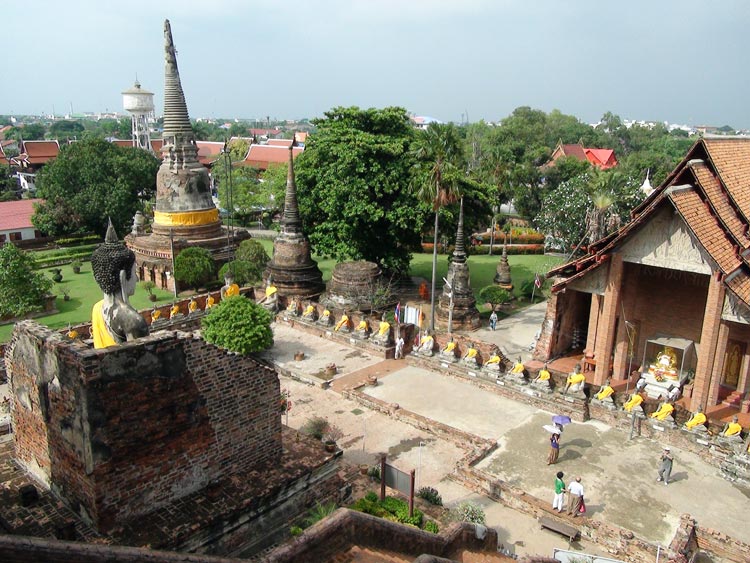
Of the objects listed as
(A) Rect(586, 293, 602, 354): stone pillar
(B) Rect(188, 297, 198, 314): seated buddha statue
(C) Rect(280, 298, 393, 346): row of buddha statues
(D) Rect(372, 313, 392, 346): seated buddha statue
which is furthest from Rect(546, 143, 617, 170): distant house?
(B) Rect(188, 297, 198, 314): seated buddha statue

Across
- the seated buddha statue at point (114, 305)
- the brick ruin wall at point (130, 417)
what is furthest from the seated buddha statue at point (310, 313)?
the seated buddha statue at point (114, 305)

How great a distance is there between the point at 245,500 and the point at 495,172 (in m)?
35.7

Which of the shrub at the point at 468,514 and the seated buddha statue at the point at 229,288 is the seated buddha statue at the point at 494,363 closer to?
the shrub at the point at 468,514

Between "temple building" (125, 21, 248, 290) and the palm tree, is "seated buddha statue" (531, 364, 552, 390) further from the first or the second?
"temple building" (125, 21, 248, 290)

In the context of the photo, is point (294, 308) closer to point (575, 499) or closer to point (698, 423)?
point (575, 499)

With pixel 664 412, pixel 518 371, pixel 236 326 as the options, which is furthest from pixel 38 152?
pixel 664 412

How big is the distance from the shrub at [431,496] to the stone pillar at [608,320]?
28.7ft

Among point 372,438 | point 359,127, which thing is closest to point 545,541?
point 372,438

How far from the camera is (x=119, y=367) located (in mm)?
8477

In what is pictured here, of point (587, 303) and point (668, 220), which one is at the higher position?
point (668, 220)

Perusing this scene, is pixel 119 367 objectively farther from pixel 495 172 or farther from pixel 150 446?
pixel 495 172

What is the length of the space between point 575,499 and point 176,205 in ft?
95.8

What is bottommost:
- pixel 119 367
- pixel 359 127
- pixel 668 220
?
pixel 119 367

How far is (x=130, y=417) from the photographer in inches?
343
